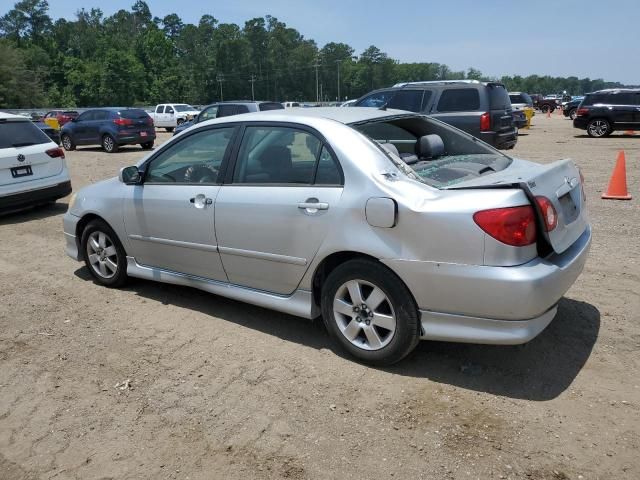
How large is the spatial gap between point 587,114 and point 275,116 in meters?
20.8

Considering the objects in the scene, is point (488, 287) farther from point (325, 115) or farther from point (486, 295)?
point (325, 115)

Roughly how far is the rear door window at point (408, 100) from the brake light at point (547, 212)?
8743mm

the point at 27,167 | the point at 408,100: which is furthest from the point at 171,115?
the point at 27,167

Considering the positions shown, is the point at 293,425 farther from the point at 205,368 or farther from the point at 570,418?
the point at 570,418

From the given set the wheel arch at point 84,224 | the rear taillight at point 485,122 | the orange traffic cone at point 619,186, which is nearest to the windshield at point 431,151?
the wheel arch at point 84,224

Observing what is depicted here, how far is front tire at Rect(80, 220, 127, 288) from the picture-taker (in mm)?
5160

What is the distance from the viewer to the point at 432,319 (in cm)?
335

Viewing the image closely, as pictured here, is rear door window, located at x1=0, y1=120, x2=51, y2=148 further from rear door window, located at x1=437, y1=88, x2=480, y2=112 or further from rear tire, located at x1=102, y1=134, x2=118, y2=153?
rear tire, located at x1=102, y1=134, x2=118, y2=153

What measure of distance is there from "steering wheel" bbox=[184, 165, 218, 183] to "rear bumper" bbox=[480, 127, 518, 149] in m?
8.17

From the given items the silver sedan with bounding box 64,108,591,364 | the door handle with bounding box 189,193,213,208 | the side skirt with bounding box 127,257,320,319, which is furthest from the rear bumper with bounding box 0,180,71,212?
the door handle with bounding box 189,193,213,208

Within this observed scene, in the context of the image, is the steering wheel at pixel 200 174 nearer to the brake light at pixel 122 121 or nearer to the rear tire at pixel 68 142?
the brake light at pixel 122 121

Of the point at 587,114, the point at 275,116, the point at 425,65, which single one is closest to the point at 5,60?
the point at 587,114

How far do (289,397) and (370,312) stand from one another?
72cm

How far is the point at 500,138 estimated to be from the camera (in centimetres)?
1194
